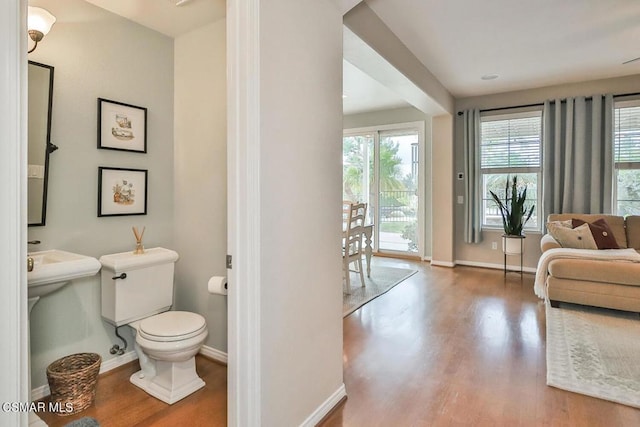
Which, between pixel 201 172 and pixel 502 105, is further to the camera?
pixel 502 105

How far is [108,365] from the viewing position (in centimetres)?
234

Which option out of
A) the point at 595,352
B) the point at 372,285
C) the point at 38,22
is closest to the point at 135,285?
the point at 38,22

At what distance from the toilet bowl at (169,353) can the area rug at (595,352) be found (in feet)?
7.08

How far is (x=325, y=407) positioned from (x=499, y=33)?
3372 millimetres

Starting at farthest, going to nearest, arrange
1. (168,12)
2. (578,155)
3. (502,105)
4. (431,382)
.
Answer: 1. (502,105)
2. (578,155)
3. (168,12)
4. (431,382)

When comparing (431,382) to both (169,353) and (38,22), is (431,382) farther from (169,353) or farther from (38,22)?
(38,22)

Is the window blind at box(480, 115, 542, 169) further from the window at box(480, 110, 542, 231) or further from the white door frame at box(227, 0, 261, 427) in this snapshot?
the white door frame at box(227, 0, 261, 427)

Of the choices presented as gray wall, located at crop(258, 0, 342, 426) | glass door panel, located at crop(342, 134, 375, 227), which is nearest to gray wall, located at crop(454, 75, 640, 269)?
glass door panel, located at crop(342, 134, 375, 227)

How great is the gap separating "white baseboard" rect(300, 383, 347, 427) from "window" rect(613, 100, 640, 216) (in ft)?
15.4

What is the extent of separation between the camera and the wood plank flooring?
6.02 ft

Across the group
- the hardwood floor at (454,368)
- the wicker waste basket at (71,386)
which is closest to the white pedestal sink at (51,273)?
the wicker waste basket at (71,386)

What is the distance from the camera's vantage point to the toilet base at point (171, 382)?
203 cm

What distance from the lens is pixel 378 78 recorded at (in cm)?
353

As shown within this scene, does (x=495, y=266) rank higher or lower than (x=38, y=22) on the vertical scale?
lower
